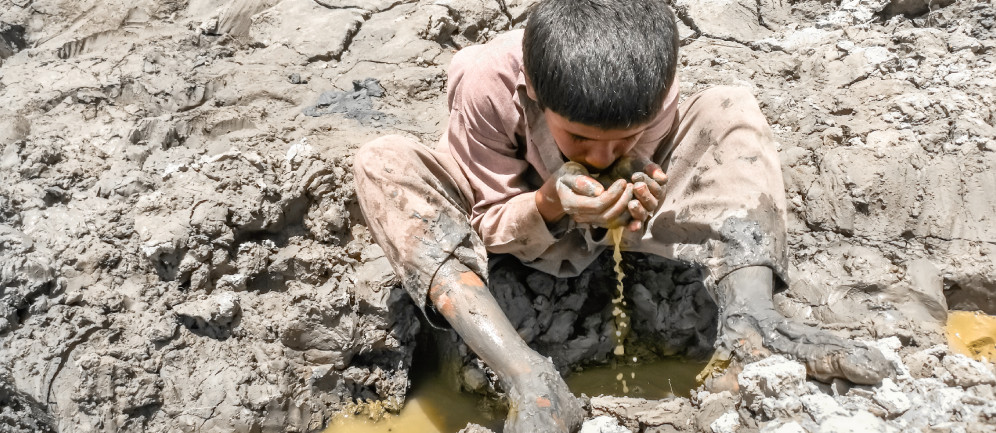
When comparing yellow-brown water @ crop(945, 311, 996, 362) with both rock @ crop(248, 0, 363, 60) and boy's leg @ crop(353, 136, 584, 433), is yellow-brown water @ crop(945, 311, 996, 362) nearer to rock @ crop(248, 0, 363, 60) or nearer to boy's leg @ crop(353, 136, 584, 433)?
boy's leg @ crop(353, 136, 584, 433)

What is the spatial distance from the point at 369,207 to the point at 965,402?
1534 millimetres

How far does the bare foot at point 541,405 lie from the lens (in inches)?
74.0

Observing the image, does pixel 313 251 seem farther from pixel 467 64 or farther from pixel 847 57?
pixel 847 57

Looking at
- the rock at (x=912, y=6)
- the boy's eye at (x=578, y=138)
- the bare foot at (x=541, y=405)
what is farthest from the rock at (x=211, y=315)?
the rock at (x=912, y=6)

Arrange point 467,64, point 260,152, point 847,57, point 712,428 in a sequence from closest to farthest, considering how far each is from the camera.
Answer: point 712,428 < point 467,64 < point 260,152 < point 847,57

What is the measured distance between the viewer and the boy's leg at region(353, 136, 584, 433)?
2068 mm

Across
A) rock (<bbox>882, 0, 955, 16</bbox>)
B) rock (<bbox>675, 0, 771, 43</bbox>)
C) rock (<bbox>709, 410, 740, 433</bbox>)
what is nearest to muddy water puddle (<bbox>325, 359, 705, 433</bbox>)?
rock (<bbox>709, 410, 740, 433</bbox>)

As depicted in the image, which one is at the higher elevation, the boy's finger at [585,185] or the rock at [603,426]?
the boy's finger at [585,185]

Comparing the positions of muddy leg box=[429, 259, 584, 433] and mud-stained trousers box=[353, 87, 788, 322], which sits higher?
mud-stained trousers box=[353, 87, 788, 322]

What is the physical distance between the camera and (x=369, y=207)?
88.4 inches

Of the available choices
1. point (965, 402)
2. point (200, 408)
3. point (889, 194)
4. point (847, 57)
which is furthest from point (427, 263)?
point (847, 57)

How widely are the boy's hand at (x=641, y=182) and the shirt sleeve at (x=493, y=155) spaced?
0.85 feet

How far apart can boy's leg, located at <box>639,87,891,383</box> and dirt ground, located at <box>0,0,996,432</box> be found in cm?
15

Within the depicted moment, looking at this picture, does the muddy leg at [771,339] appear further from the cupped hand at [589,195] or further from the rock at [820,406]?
the cupped hand at [589,195]
